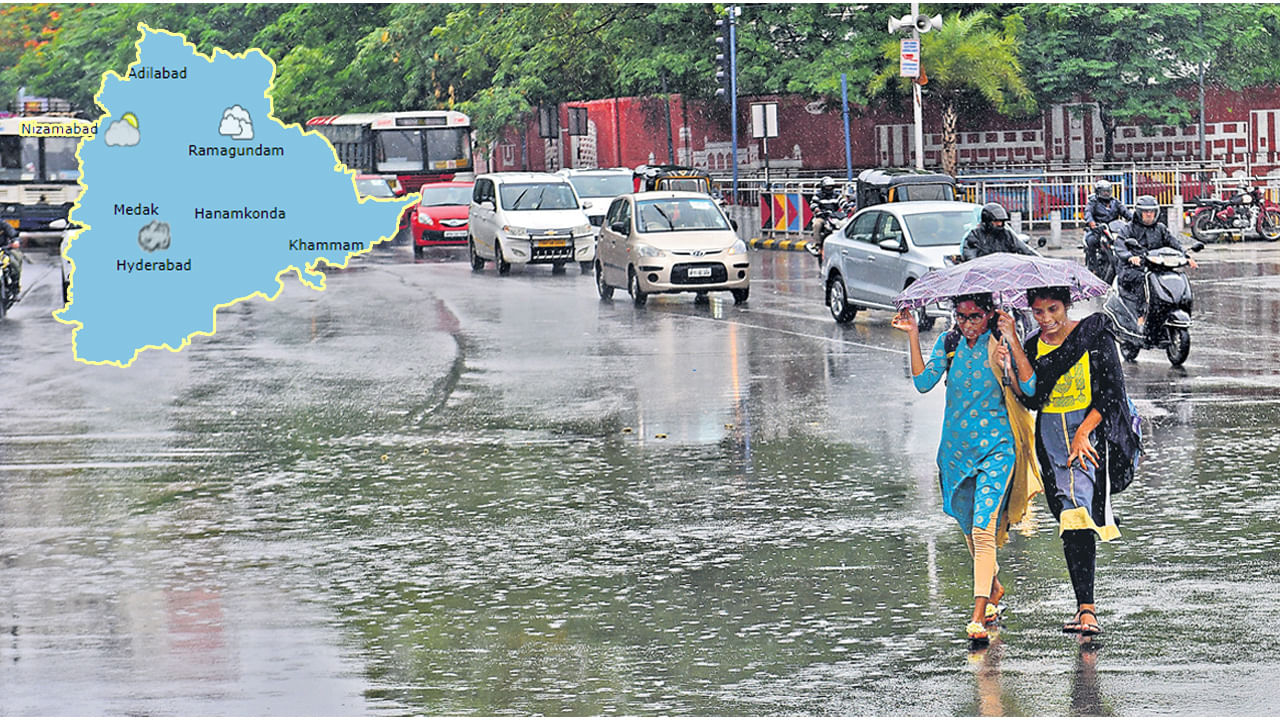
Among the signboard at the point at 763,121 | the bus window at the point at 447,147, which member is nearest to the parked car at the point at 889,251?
the signboard at the point at 763,121

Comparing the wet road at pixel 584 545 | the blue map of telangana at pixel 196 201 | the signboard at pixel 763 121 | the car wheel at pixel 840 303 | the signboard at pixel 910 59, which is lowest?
the wet road at pixel 584 545

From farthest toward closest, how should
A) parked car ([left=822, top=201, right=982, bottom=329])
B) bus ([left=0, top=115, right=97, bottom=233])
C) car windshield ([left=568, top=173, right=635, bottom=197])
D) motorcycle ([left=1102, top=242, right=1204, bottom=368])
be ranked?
car windshield ([left=568, top=173, right=635, bottom=197]) < bus ([left=0, top=115, right=97, bottom=233]) < parked car ([left=822, top=201, right=982, bottom=329]) < motorcycle ([left=1102, top=242, right=1204, bottom=368])

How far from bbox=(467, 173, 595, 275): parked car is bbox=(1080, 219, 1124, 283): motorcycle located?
12693 millimetres

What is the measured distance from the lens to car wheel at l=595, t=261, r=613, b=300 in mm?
27648

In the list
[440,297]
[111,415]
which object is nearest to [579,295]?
[440,297]

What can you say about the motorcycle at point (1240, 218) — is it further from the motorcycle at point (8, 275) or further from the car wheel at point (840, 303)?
the motorcycle at point (8, 275)

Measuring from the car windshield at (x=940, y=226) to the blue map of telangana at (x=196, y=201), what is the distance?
12217 millimetres

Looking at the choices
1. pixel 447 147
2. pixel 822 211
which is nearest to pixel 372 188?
pixel 822 211

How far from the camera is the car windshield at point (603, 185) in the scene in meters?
39.8

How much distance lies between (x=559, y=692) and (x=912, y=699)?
1.32m

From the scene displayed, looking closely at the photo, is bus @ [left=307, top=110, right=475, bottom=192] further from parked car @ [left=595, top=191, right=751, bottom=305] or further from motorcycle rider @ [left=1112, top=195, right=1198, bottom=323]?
motorcycle rider @ [left=1112, top=195, right=1198, bottom=323]

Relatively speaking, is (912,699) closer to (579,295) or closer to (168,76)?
(168,76)

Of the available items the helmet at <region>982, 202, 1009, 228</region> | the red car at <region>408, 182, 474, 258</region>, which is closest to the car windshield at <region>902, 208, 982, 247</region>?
the helmet at <region>982, 202, 1009, 228</region>

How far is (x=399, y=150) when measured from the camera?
44.6 meters
